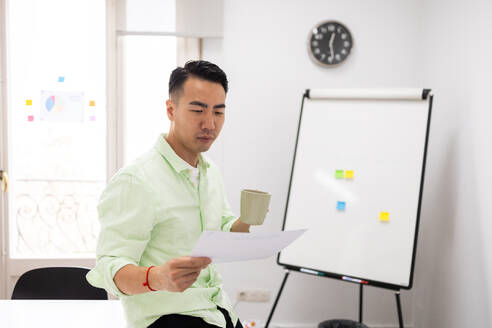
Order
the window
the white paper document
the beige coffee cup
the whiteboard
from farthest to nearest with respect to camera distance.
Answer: the window < the whiteboard < the beige coffee cup < the white paper document

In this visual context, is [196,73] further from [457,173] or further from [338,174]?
[457,173]

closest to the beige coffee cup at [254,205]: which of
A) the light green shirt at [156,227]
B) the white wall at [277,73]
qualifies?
the light green shirt at [156,227]

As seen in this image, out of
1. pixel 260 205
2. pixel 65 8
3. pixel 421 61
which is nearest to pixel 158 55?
pixel 65 8

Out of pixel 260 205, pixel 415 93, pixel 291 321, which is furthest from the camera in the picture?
pixel 291 321

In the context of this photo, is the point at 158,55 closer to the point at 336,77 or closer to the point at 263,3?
the point at 263,3

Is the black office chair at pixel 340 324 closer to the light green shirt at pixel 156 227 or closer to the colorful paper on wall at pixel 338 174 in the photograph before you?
the colorful paper on wall at pixel 338 174

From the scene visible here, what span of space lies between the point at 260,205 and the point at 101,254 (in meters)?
0.45

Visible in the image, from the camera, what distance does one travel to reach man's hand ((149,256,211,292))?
907mm

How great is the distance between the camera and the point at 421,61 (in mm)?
2941

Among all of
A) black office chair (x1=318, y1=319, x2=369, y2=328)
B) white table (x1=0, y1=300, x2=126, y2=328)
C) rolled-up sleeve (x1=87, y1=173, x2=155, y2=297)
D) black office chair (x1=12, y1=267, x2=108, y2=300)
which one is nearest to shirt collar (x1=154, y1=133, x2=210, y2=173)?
rolled-up sleeve (x1=87, y1=173, x2=155, y2=297)

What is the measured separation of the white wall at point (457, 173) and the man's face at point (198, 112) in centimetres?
159

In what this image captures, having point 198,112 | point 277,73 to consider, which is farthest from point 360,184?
point 198,112

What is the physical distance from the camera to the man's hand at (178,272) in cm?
91

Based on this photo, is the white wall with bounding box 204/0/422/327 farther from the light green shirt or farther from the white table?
the light green shirt
